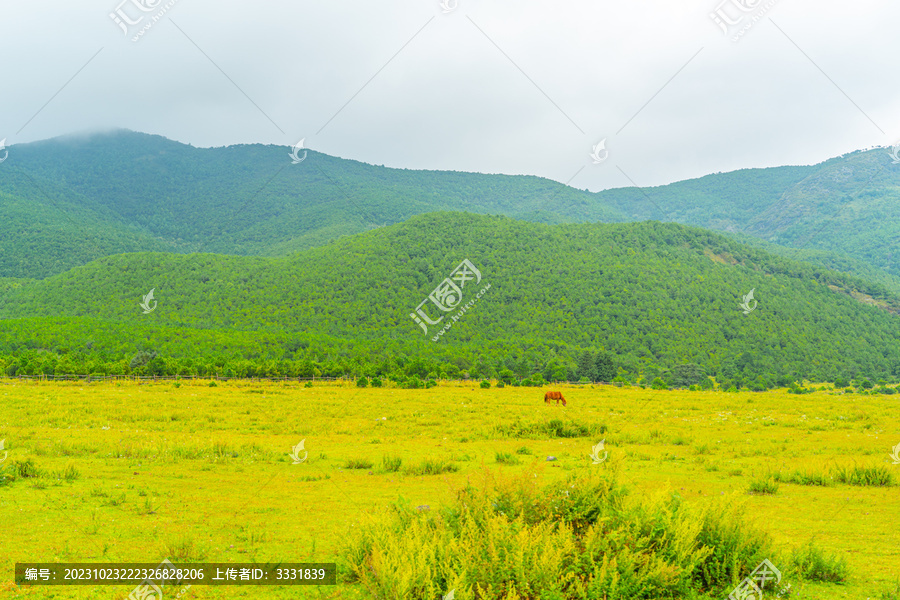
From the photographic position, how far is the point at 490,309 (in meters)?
104

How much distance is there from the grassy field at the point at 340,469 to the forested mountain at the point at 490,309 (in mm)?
32905

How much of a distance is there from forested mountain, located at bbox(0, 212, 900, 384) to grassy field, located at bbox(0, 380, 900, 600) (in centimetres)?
3290

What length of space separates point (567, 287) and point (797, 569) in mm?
104930

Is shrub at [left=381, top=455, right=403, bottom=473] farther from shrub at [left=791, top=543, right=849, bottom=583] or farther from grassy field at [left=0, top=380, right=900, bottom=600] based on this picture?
shrub at [left=791, top=543, right=849, bottom=583]

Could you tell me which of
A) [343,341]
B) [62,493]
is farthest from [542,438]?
[343,341]

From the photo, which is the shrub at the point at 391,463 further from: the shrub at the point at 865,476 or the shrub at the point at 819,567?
the shrub at the point at 865,476

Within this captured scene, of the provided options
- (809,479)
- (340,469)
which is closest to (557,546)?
(340,469)

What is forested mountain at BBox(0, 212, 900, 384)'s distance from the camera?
74.6 m

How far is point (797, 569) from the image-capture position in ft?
22.0

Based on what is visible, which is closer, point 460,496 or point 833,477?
point 460,496

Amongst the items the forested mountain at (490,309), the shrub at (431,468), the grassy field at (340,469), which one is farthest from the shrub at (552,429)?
the forested mountain at (490,309)

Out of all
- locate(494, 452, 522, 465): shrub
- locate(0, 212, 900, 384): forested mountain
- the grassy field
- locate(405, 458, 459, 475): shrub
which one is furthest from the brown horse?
locate(0, 212, 900, 384): forested mountain

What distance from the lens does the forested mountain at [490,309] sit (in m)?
74.6

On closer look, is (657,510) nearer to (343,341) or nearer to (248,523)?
(248,523)
